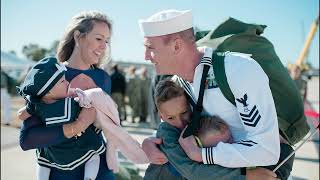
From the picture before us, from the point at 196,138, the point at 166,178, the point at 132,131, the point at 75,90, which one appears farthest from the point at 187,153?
the point at 132,131

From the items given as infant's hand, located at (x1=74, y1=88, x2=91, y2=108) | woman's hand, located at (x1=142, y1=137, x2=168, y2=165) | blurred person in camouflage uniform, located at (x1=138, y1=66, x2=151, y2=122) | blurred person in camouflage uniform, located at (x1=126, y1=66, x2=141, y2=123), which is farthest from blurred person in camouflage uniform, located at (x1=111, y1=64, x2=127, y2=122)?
woman's hand, located at (x1=142, y1=137, x2=168, y2=165)

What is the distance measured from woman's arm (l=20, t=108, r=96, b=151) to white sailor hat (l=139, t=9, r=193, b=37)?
597 millimetres

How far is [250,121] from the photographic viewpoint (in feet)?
5.59

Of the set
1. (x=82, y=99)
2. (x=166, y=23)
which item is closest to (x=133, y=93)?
(x=82, y=99)

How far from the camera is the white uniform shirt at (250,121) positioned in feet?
5.53

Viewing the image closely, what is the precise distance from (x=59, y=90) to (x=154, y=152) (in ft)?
1.94

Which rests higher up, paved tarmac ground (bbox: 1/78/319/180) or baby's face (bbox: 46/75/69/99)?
baby's face (bbox: 46/75/69/99)

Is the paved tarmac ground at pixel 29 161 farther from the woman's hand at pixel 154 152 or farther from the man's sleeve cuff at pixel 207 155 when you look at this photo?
the man's sleeve cuff at pixel 207 155

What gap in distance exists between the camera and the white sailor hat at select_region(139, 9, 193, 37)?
1.95m

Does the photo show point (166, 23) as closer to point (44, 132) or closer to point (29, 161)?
point (44, 132)

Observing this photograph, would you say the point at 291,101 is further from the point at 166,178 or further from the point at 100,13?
the point at 100,13

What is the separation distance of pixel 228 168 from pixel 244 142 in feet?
0.49

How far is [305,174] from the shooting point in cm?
616

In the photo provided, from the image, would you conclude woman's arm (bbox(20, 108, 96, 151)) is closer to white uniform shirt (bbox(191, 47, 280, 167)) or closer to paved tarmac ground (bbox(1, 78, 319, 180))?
white uniform shirt (bbox(191, 47, 280, 167))
